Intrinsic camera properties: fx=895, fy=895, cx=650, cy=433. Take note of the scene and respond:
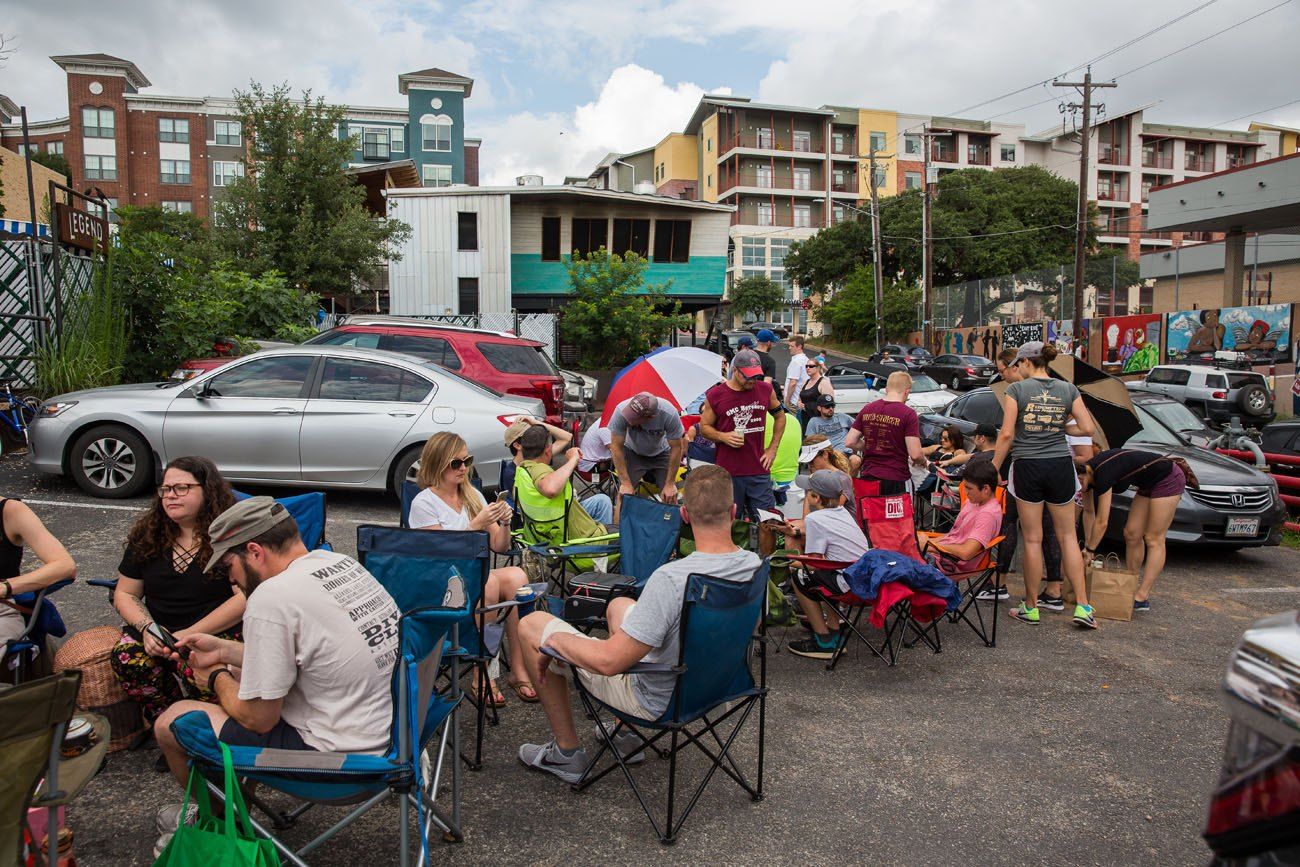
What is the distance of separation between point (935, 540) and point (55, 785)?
17.5 feet

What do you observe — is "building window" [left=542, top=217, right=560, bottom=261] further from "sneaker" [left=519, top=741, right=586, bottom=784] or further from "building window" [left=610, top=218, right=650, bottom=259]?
"sneaker" [left=519, top=741, right=586, bottom=784]

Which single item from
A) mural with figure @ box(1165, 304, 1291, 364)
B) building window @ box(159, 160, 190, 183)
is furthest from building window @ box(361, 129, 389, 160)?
mural with figure @ box(1165, 304, 1291, 364)

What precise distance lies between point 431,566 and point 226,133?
206 ft

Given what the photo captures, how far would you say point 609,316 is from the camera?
75.4 feet

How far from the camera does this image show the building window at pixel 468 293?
28719 mm

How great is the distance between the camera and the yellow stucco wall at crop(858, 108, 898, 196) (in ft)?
239

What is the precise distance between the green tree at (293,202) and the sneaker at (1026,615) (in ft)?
62.0

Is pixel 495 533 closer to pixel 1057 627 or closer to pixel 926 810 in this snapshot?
pixel 926 810

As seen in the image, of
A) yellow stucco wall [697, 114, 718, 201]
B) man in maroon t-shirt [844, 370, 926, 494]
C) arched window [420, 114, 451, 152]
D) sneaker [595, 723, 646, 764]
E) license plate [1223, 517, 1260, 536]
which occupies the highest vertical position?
yellow stucco wall [697, 114, 718, 201]

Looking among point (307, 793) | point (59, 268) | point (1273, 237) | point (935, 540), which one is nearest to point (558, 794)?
point (307, 793)

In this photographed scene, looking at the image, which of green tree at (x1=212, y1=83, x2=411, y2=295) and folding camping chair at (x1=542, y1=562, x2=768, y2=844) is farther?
green tree at (x1=212, y1=83, x2=411, y2=295)

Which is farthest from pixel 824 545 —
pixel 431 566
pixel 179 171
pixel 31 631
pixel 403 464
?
pixel 179 171

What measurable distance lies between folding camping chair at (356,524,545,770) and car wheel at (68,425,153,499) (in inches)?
219

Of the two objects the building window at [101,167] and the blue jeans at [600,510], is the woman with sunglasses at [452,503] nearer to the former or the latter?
the blue jeans at [600,510]
